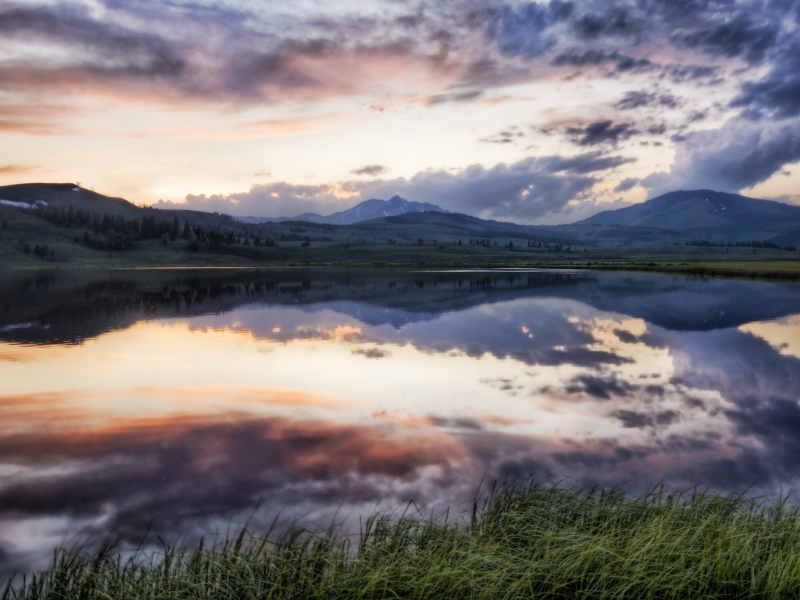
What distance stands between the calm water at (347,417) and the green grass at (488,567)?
6.50 ft

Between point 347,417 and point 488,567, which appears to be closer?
point 488,567

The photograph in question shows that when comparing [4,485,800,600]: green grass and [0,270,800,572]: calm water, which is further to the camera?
[0,270,800,572]: calm water

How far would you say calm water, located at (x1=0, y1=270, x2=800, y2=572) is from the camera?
9.62 metres

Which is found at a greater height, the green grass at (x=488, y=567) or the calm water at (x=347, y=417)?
the green grass at (x=488, y=567)

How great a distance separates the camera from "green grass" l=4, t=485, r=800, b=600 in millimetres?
5875

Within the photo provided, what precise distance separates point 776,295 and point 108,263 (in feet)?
596

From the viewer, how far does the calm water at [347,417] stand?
962cm

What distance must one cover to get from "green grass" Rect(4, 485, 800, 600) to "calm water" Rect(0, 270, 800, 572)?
198 cm

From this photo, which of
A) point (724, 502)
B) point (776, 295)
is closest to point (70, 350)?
point (724, 502)

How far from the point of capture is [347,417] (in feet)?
46.8

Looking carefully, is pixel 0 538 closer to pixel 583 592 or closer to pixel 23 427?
pixel 23 427

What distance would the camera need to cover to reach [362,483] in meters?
10.1

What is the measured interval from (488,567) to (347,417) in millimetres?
8283

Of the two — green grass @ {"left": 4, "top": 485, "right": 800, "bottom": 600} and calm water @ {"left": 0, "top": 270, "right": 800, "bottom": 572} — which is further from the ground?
green grass @ {"left": 4, "top": 485, "right": 800, "bottom": 600}
